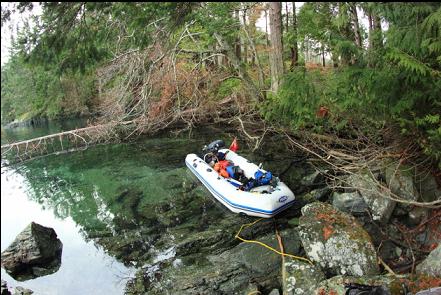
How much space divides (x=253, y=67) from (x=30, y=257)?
16185 millimetres

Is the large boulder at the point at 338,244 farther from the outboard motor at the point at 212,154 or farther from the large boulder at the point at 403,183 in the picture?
the outboard motor at the point at 212,154

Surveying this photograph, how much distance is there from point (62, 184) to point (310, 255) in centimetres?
1097

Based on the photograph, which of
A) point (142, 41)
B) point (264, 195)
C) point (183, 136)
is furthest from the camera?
point (183, 136)

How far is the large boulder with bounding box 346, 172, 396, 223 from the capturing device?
7496 mm

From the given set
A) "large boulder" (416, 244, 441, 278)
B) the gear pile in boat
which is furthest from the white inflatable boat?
"large boulder" (416, 244, 441, 278)

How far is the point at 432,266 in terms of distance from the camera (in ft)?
17.6

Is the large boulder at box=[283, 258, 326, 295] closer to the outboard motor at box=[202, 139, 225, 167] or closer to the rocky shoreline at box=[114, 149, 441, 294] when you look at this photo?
the rocky shoreline at box=[114, 149, 441, 294]

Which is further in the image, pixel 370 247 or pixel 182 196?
pixel 182 196

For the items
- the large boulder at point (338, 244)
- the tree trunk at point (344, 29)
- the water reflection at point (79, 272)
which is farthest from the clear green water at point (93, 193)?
the tree trunk at point (344, 29)

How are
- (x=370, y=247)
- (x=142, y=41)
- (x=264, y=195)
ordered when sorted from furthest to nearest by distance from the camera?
1. (x=264, y=195)
2. (x=370, y=247)
3. (x=142, y=41)

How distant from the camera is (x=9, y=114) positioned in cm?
4853

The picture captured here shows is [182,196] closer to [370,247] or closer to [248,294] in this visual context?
[248,294]

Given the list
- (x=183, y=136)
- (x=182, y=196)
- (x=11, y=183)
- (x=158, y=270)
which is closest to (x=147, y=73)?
(x=183, y=136)

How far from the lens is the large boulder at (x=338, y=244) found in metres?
6.07
